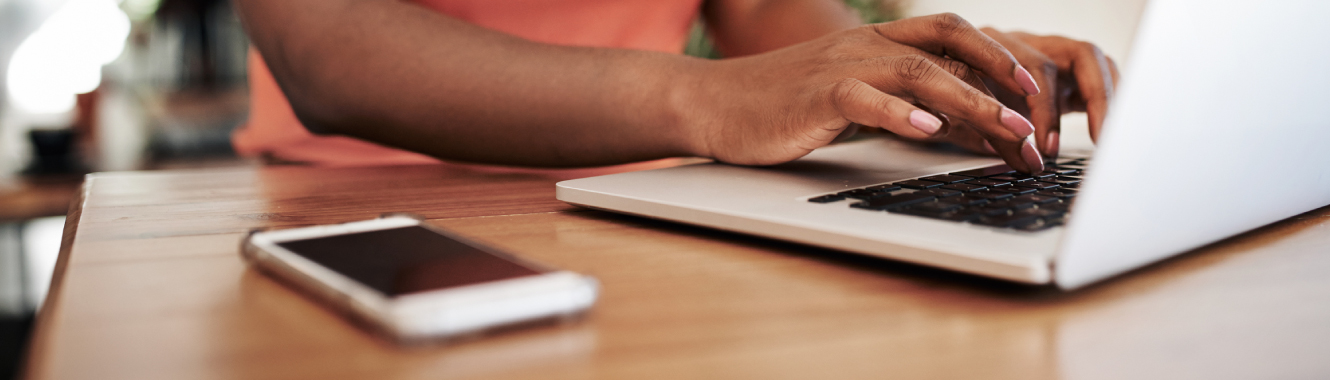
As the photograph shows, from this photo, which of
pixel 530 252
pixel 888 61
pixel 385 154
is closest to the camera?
pixel 530 252

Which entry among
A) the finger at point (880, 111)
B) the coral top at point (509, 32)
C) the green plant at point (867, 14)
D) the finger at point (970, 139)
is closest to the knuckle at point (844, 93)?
the finger at point (880, 111)

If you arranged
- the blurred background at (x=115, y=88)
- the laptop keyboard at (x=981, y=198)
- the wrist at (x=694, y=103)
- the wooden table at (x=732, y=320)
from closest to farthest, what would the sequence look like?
the wooden table at (x=732, y=320)
the laptop keyboard at (x=981, y=198)
the wrist at (x=694, y=103)
the blurred background at (x=115, y=88)

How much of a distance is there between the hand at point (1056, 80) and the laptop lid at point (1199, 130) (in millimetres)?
207

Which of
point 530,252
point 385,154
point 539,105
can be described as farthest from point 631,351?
point 385,154

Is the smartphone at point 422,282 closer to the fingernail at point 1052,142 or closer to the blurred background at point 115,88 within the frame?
the blurred background at point 115,88

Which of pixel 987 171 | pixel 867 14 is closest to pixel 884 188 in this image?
pixel 987 171

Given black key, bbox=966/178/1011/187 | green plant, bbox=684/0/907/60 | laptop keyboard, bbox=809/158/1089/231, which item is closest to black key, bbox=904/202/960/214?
laptop keyboard, bbox=809/158/1089/231

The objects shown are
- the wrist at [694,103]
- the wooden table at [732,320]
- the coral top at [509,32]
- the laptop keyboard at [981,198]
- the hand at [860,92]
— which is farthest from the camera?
the coral top at [509,32]

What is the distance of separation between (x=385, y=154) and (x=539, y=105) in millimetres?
407

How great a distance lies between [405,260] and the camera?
9.8 inches

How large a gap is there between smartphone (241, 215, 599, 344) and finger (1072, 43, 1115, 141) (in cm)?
48

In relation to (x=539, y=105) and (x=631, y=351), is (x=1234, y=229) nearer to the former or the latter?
(x=631, y=351)

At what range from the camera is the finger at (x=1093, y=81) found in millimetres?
581

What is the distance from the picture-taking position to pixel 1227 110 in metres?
0.28
